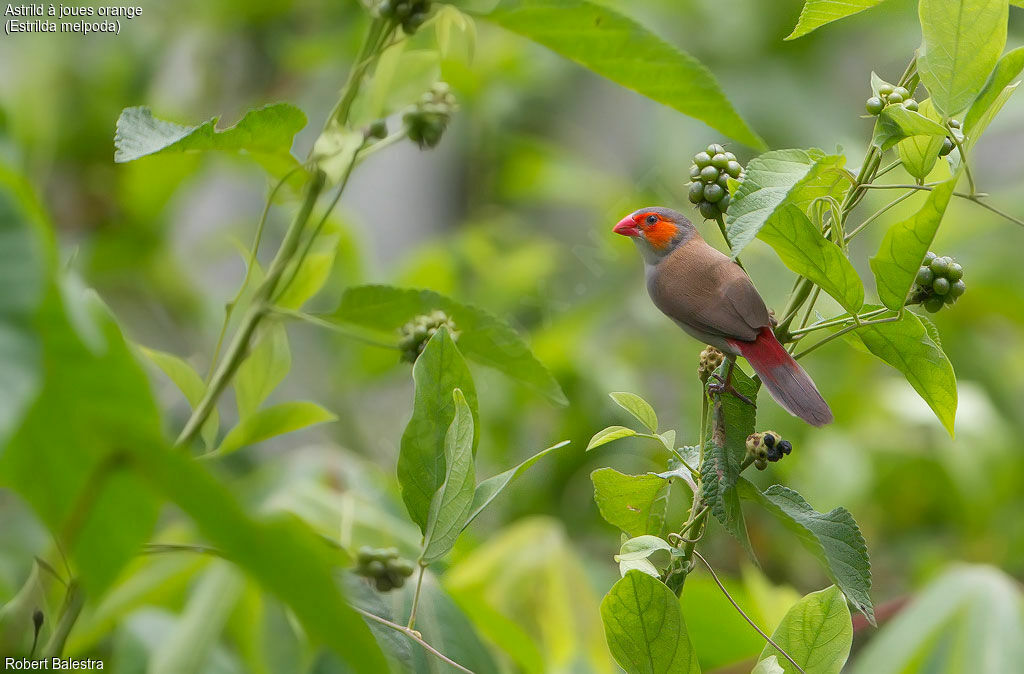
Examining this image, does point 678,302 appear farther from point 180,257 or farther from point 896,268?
point 180,257

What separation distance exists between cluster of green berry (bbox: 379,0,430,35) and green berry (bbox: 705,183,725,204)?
16 cm

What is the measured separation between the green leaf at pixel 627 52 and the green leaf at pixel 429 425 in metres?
0.16

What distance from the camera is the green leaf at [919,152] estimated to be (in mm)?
344

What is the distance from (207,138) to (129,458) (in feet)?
0.56

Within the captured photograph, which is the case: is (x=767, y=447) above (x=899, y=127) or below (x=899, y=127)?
below

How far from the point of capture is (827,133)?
168cm

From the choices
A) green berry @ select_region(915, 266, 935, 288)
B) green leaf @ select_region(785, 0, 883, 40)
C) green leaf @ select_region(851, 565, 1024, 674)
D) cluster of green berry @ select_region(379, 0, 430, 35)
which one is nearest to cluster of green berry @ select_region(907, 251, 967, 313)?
green berry @ select_region(915, 266, 935, 288)

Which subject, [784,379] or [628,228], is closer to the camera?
[784,379]

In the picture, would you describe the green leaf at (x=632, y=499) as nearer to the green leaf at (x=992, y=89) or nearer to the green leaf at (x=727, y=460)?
the green leaf at (x=727, y=460)

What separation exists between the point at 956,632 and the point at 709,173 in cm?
48

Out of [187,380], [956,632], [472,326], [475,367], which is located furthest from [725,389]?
[475,367]

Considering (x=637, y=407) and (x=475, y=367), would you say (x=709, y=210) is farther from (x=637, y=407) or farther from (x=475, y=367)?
(x=475, y=367)

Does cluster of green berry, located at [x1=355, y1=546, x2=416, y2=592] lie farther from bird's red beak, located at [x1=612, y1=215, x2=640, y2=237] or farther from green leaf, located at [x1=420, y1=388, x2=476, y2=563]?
bird's red beak, located at [x1=612, y1=215, x2=640, y2=237]

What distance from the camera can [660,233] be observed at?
49 cm
